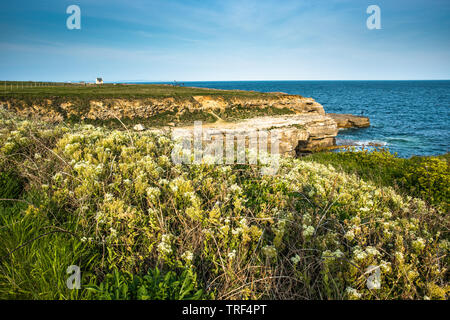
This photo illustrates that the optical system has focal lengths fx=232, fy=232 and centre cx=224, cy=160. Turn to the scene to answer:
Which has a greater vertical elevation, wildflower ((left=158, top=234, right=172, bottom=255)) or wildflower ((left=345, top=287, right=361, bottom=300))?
wildflower ((left=158, top=234, right=172, bottom=255))

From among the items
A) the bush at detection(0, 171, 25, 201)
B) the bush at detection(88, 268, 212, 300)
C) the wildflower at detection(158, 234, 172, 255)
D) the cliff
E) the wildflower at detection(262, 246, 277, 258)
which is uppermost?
the cliff

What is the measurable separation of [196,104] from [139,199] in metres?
27.0

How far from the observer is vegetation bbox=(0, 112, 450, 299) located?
1998 mm

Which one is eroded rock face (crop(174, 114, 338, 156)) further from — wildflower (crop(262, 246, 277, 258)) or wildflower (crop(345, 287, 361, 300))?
wildflower (crop(345, 287, 361, 300))

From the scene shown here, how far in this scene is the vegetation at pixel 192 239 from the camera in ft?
6.56

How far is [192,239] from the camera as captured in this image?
2580 mm

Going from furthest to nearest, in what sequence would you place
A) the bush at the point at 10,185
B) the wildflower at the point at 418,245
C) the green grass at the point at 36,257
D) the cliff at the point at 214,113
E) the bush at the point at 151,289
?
1. the cliff at the point at 214,113
2. the bush at the point at 10,185
3. the wildflower at the point at 418,245
4. the green grass at the point at 36,257
5. the bush at the point at 151,289

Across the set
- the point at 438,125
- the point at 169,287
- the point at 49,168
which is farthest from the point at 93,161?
the point at 438,125

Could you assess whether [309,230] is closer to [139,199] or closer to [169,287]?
[169,287]

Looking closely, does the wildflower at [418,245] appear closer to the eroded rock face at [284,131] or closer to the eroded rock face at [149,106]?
the eroded rock face at [284,131]

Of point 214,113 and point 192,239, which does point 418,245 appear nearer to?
point 192,239

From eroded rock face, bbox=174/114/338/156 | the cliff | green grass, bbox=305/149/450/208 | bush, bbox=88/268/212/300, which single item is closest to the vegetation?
bush, bbox=88/268/212/300

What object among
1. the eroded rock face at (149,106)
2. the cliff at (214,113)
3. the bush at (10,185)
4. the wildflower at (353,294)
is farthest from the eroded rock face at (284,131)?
the wildflower at (353,294)

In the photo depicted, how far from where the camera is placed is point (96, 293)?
6.03 ft
